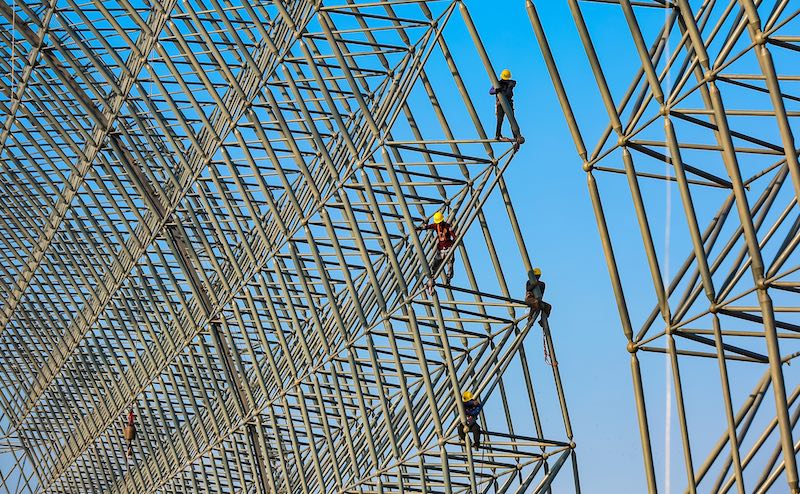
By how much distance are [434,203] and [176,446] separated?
1810 cm

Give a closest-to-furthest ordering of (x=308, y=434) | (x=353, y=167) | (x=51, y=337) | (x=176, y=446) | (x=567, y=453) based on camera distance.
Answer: (x=567, y=453) → (x=353, y=167) → (x=308, y=434) → (x=176, y=446) → (x=51, y=337)

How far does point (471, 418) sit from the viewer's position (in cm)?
2795

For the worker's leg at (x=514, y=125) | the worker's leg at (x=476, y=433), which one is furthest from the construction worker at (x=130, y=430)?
the worker's leg at (x=514, y=125)

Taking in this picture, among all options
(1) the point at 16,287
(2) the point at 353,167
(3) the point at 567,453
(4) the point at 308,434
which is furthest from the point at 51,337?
(3) the point at 567,453

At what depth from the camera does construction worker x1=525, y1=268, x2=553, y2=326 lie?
28.1m

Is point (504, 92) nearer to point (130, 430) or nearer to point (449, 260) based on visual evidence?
point (449, 260)

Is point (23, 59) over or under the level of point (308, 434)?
over

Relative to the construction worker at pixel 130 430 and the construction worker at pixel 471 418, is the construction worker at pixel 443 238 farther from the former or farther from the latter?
the construction worker at pixel 130 430

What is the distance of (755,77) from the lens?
1730 centimetres

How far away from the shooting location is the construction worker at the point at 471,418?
2781 centimetres

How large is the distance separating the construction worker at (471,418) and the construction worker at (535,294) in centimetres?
234

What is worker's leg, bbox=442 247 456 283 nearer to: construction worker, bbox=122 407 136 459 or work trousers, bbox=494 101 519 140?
work trousers, bbox=494 101 519 140

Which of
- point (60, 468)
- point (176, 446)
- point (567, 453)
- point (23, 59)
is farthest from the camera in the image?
point (60, 468)

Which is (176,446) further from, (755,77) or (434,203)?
(755,77)
